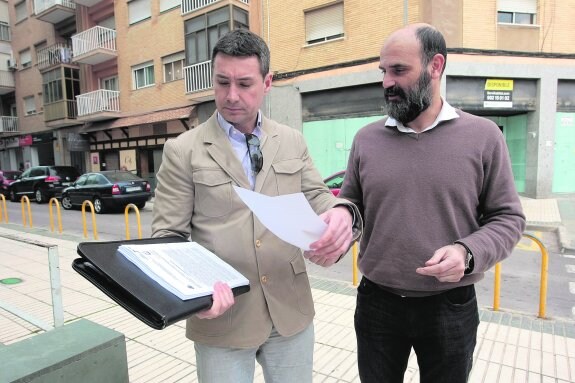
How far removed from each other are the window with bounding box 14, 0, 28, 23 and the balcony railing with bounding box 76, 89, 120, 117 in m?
11.0

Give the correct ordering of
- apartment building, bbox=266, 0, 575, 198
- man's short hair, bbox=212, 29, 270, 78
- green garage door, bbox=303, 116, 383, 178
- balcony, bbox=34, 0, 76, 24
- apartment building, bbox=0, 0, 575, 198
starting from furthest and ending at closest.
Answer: balcony, bbox=34, 0, 76, 24
green garage door, bbox=303, 116, 383, 178
apartment building, bbox=0, 0, 575, 198
apartment building, bbox=266, 0, 575, 198
man's short hair, bbox=212, 29, 270, 78

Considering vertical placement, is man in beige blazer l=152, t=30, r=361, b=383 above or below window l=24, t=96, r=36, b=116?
below

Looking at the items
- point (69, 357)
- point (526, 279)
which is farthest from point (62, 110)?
point (69, 357)

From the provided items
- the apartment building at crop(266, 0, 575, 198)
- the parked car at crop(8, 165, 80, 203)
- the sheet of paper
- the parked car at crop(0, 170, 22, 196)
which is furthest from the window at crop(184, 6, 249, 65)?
the sheet of paper

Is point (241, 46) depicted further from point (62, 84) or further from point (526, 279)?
point (62, 84)

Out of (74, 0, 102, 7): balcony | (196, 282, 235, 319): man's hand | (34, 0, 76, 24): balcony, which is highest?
(34, 0, 76, 24): balcony

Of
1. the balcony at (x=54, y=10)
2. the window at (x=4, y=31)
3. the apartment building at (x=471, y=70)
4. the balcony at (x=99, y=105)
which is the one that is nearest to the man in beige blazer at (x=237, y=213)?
the apartment building at (x=471, y=70)

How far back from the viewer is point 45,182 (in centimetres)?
1812

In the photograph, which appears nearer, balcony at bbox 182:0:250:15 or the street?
the street

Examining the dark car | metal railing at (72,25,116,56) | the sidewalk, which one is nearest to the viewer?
the sidewalk

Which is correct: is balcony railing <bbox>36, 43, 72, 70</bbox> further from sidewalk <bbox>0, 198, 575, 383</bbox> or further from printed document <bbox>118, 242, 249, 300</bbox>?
printed document <bbox>118, 242, 249, 300</bbox>

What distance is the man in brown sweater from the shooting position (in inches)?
66.5

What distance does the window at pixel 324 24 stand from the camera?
1409 centimetres

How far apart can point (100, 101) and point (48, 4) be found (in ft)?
25.5
